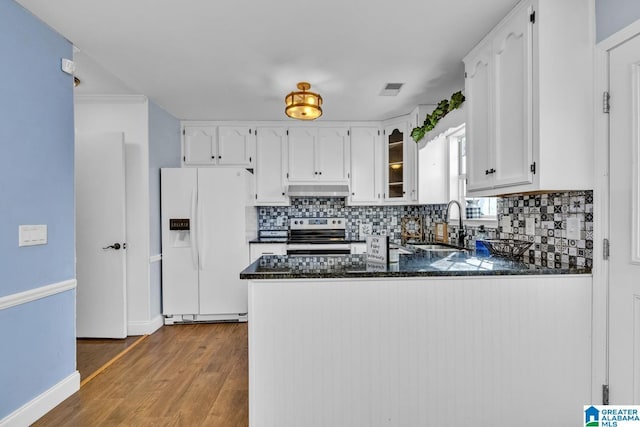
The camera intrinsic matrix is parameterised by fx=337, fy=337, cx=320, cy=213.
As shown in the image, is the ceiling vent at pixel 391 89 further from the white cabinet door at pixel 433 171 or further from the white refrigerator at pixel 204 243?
the white refrigerator at pixel 204 243

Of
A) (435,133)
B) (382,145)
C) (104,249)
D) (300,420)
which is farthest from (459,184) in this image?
(104,249)

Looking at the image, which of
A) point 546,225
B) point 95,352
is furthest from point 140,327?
point 546,225

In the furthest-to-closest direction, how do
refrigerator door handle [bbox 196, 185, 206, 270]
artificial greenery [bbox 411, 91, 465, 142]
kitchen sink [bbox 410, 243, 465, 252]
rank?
refrigerator door handle [bbox 196, 185, 206, 270] < kitchen sink [bbox 410, 243, 465, 252] < artificial greenery [bbox 411, 91, 465, 142]

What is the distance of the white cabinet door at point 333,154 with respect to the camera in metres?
4.31

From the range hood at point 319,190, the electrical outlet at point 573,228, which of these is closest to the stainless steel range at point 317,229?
the range hood at point 319,190

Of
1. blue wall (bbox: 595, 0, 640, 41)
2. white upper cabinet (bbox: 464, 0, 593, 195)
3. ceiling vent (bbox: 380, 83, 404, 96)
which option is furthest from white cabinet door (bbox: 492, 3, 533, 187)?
ceiling vent (bbox: 380, 83, 404, 96)

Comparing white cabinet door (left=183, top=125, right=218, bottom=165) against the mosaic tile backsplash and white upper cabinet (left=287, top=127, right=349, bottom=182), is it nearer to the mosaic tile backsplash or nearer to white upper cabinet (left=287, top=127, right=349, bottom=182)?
white upper cabinet (left=287, top=127, right=349, bottom=182)

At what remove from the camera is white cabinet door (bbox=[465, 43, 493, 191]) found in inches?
85.0

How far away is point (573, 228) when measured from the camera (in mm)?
1888

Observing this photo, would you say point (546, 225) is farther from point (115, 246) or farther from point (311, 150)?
point (115, 246)

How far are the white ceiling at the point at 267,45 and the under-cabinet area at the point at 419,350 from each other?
60.8 inches

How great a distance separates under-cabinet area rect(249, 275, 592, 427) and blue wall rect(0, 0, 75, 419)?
53.1 inches

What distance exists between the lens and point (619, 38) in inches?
62.8

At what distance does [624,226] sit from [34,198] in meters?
A: 3.17
